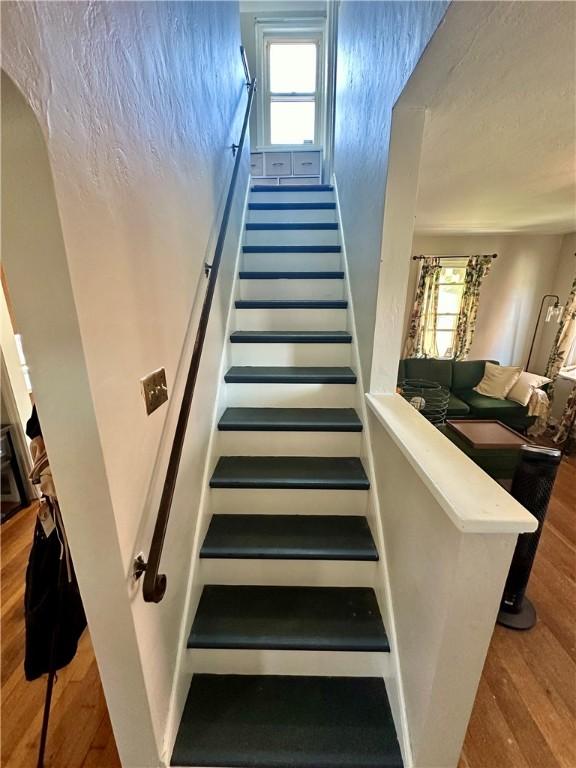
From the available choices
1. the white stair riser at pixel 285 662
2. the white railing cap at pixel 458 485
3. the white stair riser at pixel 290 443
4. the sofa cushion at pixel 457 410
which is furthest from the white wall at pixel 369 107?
the sofa cushion at pixel 457 410

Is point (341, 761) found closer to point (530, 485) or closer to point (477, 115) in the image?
point (530, 485)

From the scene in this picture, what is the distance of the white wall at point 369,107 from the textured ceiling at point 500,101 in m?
0.08

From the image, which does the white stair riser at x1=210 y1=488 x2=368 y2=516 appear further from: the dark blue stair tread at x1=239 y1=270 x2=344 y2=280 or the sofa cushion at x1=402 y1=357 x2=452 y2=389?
the sofa cushion at x1=402 y1=357 x2=452 y2=389

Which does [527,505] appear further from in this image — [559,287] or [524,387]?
[559,287]

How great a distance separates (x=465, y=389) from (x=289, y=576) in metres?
3.72

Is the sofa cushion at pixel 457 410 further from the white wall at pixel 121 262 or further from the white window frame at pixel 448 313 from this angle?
the white wall at pixel 121 262

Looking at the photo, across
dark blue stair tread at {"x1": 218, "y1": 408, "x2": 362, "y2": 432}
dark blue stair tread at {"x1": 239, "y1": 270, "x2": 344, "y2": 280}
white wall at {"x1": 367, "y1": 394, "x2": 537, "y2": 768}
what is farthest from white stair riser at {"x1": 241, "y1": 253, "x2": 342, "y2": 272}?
white wall at {"x1": 367, "y1": 394, "x2": 537, "y2": 768}

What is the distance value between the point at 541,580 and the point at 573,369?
318cm

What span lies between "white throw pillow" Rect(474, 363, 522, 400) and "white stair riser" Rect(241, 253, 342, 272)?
9.47 feet

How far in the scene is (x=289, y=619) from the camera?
4.37 ft

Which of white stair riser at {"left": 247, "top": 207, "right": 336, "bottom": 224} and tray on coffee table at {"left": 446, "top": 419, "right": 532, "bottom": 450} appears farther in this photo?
white stair riser at {"left": 247, "top": 207, "right": 336, "bottom": 224}

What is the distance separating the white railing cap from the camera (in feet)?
2.46

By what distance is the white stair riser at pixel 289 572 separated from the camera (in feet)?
4.72

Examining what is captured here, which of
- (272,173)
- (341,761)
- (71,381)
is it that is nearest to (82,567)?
(71,381)
